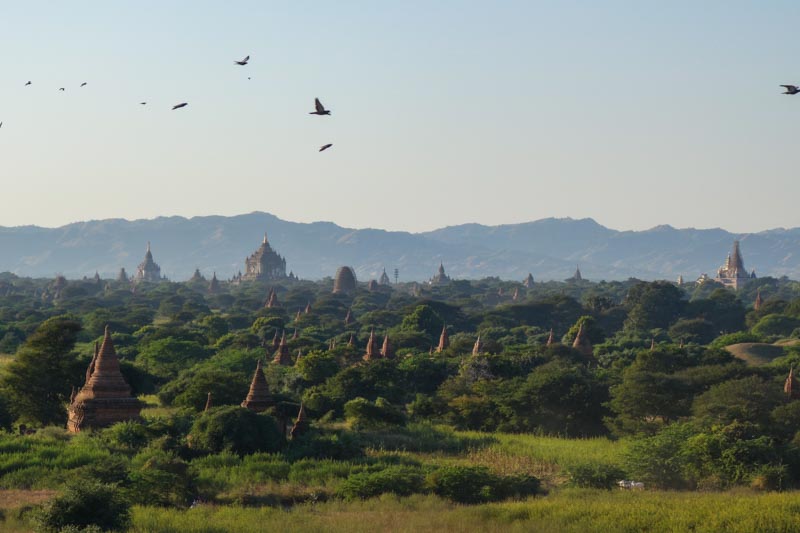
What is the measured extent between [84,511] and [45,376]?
73.7 ft

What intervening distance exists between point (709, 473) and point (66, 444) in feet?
70.6

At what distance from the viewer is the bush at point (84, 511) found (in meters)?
29.6

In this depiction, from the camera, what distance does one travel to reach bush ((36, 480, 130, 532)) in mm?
29594

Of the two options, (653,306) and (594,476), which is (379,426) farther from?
(653,306)

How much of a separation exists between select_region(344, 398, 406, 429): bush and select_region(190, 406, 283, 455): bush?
894 centimetres

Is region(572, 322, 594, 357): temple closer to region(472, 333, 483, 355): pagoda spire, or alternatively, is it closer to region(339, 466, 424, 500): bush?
region(472, 333, 483, 355): pagoda spire

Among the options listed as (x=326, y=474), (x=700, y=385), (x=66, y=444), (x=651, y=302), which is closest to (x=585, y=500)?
(x=326, y=474)

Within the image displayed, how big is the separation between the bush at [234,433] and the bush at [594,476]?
10475mm

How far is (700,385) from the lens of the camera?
192 feet

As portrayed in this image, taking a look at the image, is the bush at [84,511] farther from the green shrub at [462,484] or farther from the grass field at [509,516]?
the green shrub at [462,484]

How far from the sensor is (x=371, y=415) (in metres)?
52.0

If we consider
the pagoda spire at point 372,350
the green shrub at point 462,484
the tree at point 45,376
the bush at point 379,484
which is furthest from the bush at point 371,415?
the pagoda spire at point 372,350

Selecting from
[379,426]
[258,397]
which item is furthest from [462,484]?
[379,426]

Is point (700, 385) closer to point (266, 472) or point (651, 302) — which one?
point (266, 472)
